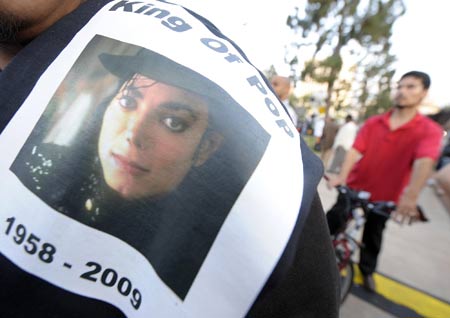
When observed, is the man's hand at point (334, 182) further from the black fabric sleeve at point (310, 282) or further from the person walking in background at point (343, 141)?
the person walking in background at point (343, 141)

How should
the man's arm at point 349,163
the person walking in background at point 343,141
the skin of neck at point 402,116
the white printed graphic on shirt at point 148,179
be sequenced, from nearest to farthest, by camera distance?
the white printed graphic on shirt at point 148,179 < the skin of neck at point 402,116 < the man's arm at point 349,163 < the person walking in background at point 343,141

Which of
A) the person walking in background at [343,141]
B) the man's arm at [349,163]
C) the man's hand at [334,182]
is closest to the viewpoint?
the man's hand at [334,182]

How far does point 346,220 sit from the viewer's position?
114 inches

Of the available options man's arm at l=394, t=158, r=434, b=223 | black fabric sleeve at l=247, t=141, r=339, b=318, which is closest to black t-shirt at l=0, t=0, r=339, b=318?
black fabric sleeve at l=247, t=141, r=339, b=318

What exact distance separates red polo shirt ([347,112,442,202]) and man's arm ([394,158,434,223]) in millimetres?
68

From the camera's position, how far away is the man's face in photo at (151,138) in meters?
0.44

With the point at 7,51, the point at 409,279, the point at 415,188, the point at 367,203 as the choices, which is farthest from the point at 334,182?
the point at 7,51

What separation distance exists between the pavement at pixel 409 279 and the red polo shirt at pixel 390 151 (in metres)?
0.40

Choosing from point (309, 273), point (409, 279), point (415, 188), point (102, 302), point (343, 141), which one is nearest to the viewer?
point (102, 302)

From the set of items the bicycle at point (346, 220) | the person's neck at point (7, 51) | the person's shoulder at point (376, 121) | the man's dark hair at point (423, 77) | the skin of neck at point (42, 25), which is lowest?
the bicycle at point (346, 220)

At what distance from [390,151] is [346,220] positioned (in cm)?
69

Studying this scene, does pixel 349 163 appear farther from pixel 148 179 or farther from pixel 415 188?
pixel 148 179

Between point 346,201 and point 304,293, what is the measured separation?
247cm

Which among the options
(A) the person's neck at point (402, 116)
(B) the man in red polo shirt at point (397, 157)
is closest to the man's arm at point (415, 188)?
(B) the man in red polo shirt at point (397, 157)
